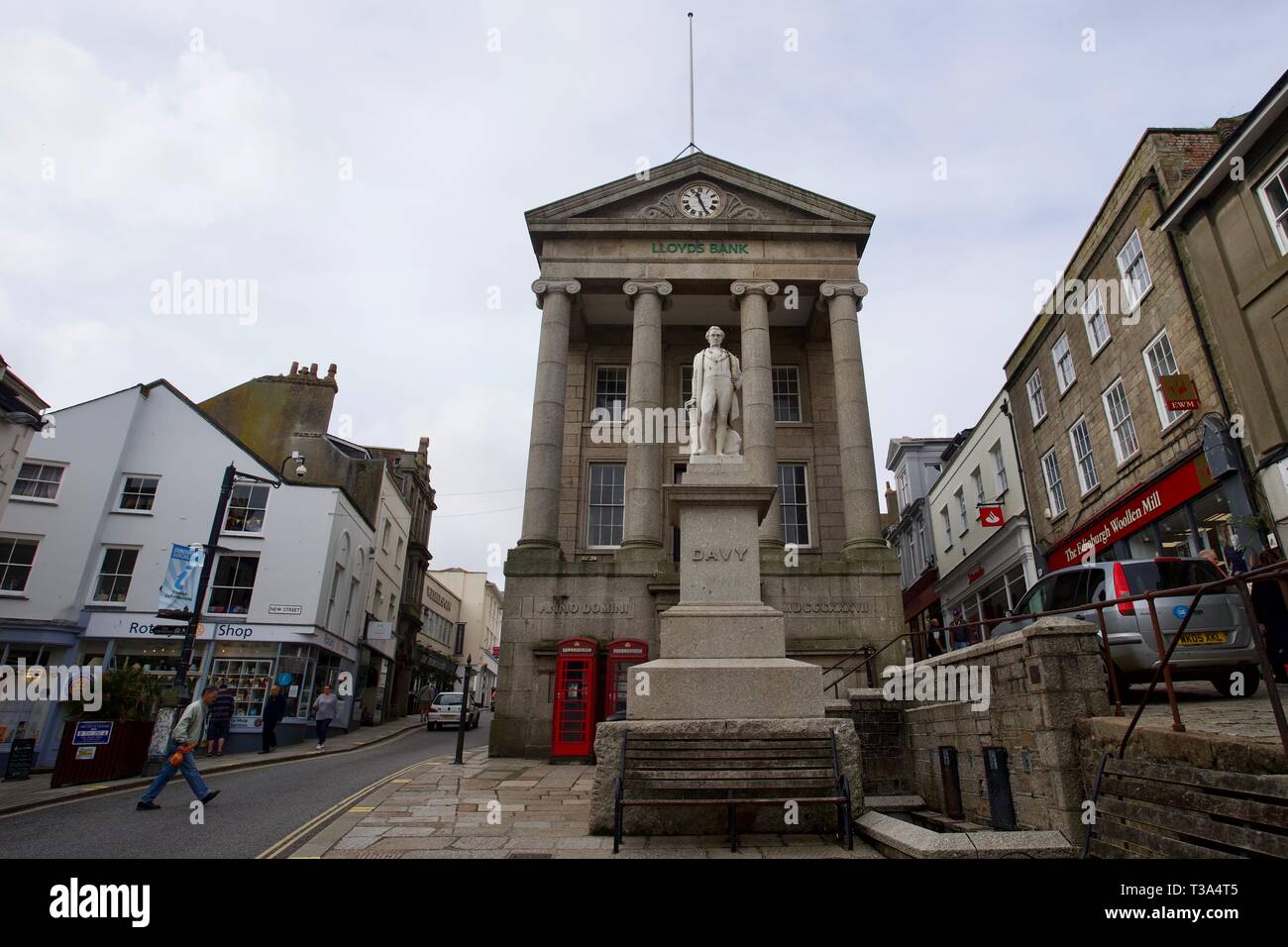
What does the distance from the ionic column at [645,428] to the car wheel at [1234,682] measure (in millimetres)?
11523

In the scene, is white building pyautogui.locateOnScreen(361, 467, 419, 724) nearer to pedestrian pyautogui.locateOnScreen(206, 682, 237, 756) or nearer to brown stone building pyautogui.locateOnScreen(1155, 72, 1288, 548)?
pedestrian pyautogui.locateOnScreen(206, 682, 237, 756)

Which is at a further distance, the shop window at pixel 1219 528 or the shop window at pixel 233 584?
the shop window at pixel 233 584

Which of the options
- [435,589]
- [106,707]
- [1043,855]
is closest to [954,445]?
[1043,855]

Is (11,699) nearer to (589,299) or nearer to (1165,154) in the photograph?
(589,299)

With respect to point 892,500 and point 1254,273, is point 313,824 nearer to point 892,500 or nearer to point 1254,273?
point 1254,273

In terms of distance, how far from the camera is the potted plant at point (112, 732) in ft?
41.0

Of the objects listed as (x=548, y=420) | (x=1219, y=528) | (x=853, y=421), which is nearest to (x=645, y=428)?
(x=548, y=420)

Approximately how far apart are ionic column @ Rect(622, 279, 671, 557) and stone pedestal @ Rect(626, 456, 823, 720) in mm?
8922

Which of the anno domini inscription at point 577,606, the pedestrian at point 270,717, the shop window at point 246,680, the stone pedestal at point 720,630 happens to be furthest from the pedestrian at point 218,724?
the stone pedestal at point 720,630

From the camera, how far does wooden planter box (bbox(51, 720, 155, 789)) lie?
488 inches

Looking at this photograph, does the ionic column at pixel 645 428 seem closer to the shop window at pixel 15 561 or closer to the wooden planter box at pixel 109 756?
the wooden planter box at pixel 109 756

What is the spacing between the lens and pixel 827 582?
57.4 feet

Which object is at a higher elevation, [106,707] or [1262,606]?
[1262,606]
